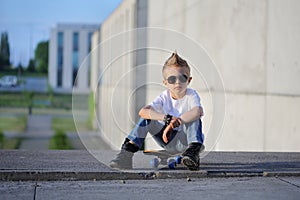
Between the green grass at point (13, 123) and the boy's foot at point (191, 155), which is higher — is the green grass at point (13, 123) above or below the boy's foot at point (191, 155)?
below

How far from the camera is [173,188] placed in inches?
186

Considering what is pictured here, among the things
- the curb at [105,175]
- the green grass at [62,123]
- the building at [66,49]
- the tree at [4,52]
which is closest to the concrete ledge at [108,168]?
the curb at [105,175]

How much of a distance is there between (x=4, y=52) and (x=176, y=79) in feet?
147

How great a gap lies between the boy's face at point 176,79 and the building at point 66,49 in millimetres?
50183

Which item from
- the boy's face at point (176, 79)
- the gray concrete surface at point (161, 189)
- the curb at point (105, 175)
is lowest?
the gray concrete surface at point (161, 189)

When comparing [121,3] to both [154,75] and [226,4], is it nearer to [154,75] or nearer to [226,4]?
[226,4]

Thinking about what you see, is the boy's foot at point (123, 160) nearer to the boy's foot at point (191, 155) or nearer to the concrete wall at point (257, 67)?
the boy's foot at point (191, 155)

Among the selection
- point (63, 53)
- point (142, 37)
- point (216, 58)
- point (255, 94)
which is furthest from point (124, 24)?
point (63, 53)

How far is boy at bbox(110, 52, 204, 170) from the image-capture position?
16.7 ft

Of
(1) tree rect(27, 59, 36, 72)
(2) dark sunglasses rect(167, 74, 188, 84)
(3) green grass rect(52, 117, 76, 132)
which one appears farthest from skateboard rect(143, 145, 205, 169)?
(1) tree rect(27, 59, 36, 72)

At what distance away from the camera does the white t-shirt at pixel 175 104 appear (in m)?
5.16

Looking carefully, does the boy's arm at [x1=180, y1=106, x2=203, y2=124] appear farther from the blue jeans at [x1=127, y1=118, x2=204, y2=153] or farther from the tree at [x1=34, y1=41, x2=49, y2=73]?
the tree at [x1=34, y1=41, x2=49, y2=73]

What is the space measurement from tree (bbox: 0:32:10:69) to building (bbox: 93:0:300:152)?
3528 cm

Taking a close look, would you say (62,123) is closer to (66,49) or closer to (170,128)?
(66,49)
